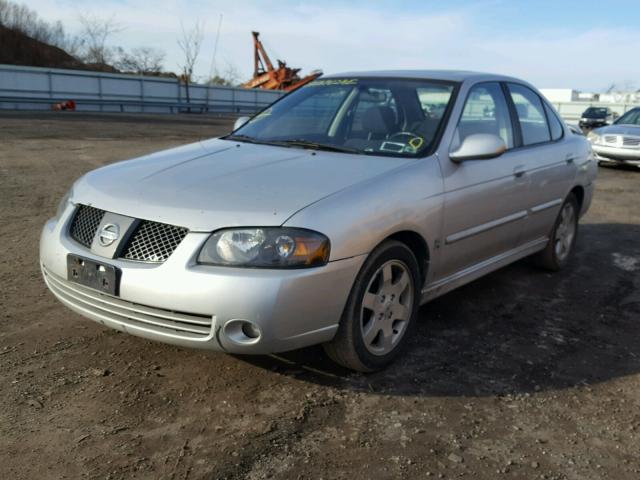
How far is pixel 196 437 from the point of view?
2711mm

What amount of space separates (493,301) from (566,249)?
139cm

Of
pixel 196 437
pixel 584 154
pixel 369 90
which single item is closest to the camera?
pixel 196 437

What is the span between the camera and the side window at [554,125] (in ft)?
17.3

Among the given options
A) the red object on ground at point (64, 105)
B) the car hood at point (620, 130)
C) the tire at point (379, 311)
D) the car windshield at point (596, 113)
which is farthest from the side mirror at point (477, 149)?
the car windshield at point (596, 113)

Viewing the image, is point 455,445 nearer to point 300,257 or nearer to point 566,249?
point 300,257

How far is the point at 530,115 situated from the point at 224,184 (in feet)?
9.58

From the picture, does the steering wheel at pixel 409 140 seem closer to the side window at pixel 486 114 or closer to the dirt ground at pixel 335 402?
the side window at pixel 486 114

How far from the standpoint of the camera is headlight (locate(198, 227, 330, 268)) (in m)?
2.77

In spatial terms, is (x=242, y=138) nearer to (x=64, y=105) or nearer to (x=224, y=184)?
(x=224, y=184)

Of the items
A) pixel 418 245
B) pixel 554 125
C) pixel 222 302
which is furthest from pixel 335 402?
pixel 554 125

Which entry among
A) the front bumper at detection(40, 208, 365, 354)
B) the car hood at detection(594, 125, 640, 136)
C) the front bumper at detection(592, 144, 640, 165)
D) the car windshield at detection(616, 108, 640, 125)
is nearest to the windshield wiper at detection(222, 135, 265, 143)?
the front bumper at detection(40, 208, 365, 354)

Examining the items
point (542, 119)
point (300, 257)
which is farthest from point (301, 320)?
point (542, 119)

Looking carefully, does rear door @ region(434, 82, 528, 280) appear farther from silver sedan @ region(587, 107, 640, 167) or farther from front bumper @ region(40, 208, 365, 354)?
silver sedan @ region(587, 107, 640, 167)

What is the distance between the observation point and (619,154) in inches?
518
